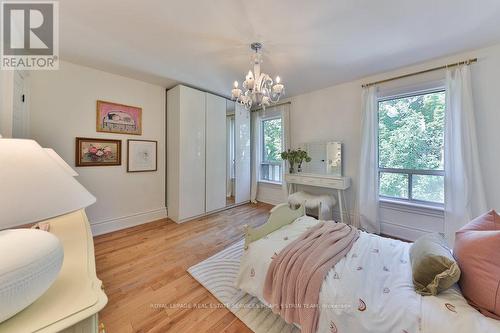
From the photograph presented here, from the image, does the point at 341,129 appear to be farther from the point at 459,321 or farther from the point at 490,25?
the point at 459,321

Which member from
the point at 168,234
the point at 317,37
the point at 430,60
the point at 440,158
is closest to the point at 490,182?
the point at 440,158

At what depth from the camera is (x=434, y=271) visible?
1062 millimetres

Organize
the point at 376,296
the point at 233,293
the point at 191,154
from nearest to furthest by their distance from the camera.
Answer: the point at 376,296 < the point at 233,293 < the point at 191,154

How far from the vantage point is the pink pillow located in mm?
909

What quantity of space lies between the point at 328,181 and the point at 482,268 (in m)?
2.26

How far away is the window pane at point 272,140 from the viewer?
14.3 feet

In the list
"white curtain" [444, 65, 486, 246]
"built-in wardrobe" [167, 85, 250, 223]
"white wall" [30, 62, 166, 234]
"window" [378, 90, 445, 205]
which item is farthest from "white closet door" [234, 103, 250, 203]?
"white curtain" [444, 65, 486, 246]

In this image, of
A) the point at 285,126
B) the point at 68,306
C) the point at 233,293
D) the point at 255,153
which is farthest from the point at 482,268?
the point at 255,153

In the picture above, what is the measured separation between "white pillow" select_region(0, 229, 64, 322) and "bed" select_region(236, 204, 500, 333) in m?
1.21

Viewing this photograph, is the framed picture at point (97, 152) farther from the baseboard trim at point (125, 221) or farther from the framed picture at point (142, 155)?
the baseboard trim at point (125, 221)

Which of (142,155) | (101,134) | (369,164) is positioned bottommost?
(369,164)

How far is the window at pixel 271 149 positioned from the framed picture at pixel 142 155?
237 cm

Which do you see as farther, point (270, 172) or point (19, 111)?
point (270, 172)

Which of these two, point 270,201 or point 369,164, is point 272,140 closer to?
point 270,201
